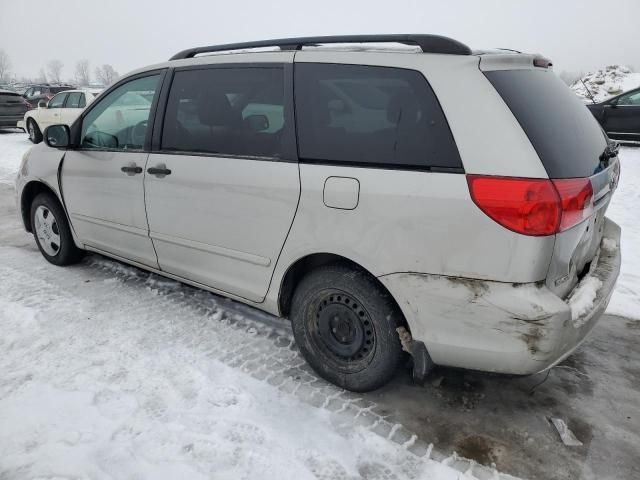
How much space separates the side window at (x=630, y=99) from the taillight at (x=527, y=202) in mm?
11249

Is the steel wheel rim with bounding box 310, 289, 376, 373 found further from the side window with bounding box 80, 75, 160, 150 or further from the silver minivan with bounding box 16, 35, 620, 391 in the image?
the side window with bounding box 80, 75, 160, 150

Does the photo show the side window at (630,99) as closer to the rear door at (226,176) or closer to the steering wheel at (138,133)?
the rear door at (226,176)

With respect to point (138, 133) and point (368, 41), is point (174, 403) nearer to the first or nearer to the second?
point (138, 133)

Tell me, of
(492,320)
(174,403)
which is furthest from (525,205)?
(174,403)

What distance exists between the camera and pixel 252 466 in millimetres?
2059

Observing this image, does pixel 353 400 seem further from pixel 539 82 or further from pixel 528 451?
pixel 539 82

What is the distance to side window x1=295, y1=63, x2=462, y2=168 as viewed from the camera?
2.12m

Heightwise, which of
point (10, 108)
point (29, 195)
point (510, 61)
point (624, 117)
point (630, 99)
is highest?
point (10, 108)

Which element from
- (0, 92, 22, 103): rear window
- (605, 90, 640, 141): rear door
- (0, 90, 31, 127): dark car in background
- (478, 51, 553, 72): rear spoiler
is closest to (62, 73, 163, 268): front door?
(478, 51, 553, 72): rear spoiler

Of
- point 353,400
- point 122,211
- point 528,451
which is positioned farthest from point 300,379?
point 122,211

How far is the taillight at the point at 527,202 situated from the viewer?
6.26ft

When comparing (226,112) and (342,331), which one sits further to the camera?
(226,112)

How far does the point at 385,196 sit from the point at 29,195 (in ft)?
12.4

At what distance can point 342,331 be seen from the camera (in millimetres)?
2561
